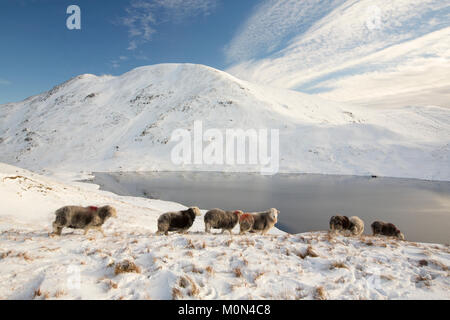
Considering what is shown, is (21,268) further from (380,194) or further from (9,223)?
(380,194)

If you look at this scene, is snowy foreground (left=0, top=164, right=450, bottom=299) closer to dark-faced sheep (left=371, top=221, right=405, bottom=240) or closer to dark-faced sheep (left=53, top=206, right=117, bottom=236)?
dark-faced sheep (left=53, top=206, right=117, bottom=236)

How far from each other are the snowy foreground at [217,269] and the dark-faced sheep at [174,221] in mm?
1475

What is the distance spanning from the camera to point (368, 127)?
8381 cm

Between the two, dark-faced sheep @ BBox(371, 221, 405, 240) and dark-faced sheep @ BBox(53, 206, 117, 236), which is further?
dark-faced sheep @ BBox(371, 221, 405, 240)

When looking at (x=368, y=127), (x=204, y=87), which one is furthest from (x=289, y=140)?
(x=204, y=87)

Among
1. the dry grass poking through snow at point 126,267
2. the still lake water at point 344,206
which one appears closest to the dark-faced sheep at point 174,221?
the dry grass poking through snow at point 126,267

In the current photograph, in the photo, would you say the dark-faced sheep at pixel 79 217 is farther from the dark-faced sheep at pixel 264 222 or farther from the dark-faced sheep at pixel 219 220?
the dark-faced sheep at pixel 264 222

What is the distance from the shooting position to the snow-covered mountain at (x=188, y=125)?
6794 centimetres

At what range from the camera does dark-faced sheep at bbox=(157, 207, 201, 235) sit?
9438 mm

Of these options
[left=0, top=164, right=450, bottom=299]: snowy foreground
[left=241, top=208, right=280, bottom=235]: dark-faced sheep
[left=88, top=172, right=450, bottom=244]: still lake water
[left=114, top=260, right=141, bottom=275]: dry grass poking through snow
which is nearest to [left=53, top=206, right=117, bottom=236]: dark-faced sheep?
[left=0, top=164, right=450, bottom=299]: snowy foreground

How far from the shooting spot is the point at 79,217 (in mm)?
8648

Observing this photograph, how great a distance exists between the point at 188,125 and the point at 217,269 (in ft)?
313

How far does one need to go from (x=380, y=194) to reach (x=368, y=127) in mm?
61154

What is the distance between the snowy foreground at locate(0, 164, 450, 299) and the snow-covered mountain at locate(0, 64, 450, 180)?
59477 millimetres
